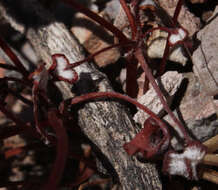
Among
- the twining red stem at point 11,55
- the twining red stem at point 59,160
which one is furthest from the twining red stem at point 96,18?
the twining red stem at point 59,160

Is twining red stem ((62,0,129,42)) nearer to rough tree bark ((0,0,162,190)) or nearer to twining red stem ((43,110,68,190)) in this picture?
rough tree bark ((0,0,162,190))

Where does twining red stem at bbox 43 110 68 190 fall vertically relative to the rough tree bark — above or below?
below

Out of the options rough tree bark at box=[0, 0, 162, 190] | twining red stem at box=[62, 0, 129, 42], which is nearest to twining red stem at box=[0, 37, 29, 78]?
rough tree bark at box=[0, 0, 162, 190]

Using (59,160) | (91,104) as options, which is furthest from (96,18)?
(59,160)

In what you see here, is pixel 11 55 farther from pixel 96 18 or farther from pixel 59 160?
pixel 59 160

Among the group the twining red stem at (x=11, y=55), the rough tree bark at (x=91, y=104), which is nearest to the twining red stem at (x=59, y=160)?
→ the rough tree bark at (x=91, y=104)

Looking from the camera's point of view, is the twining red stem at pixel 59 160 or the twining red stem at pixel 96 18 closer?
the twining red stem at pixel 59 160

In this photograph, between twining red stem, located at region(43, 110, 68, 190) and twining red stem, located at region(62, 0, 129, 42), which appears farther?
twining red stem, located at region(62, 0, 129, 42)

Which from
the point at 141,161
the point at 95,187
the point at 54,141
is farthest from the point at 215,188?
the point at 54,141

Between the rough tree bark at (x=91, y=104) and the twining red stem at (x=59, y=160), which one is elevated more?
the rough tree bark at (x=91, y=104)

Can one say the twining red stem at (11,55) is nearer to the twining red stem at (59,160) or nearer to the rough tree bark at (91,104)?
the rough tree bark at (91,104)

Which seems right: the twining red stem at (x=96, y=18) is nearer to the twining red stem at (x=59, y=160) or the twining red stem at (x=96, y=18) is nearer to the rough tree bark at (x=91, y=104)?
the rough tree bark at (x=91, y=104)
